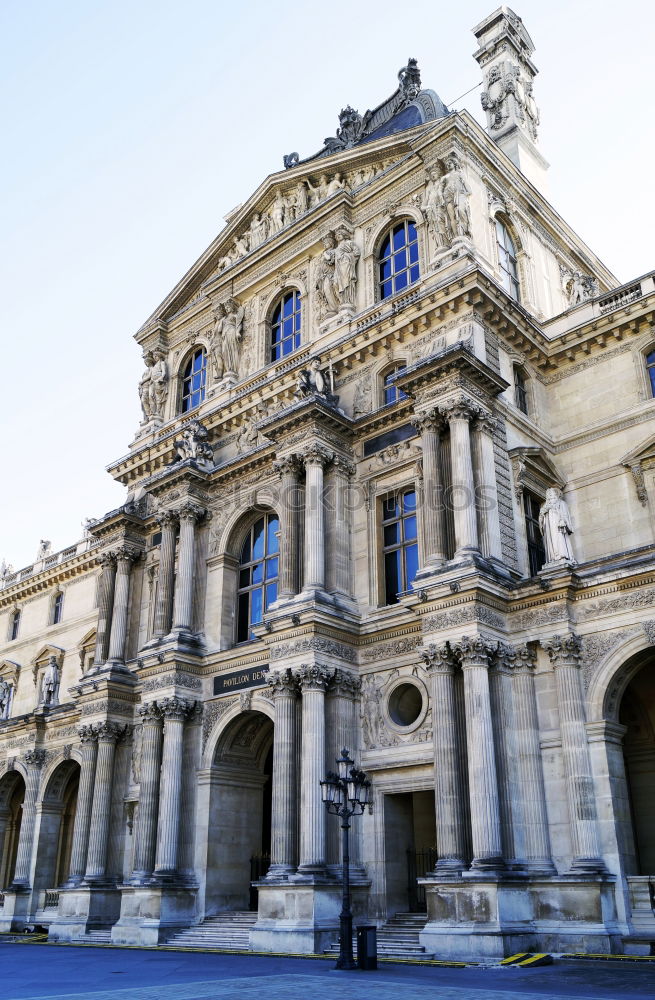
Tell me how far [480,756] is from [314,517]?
29.8ft

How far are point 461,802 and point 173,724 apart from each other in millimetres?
11349

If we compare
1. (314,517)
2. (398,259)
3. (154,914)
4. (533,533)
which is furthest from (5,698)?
(533,533)

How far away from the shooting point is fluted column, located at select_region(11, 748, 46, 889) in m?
36.4

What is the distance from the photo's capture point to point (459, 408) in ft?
80.9

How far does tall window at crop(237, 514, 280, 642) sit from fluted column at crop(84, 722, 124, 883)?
238 inches

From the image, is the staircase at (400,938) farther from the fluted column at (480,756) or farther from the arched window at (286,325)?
the arched window at (286,325)

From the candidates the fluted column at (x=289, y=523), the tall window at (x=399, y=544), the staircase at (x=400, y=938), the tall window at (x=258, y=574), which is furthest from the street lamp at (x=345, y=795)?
the tall window at (x=258, y=574)

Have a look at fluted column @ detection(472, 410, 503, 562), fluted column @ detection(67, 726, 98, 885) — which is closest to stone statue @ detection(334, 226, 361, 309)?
fluted column @ detection(472, 410, 503, 562)

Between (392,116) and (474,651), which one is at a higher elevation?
(392,116)

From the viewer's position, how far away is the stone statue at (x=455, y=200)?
95.2ft

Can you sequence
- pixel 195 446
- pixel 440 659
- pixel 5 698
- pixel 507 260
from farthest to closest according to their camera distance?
pixel 5 698 → pixel 195 446 → pixel 507 260 → pixel 440 659

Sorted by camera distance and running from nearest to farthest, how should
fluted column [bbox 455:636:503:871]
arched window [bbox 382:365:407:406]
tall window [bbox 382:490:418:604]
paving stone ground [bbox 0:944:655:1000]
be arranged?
1. paving stone ground [bbox 0:944:655:1000]
2. fluted column [bbox 455:636:503:871]
3. tall window [bbox 382:490:418:604]
4. arched window [bbox 382:365:407:406]

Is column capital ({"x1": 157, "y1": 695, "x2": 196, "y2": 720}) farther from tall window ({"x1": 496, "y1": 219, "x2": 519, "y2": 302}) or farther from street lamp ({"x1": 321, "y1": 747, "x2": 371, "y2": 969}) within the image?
tall window ({"x1": 496, "y1": 219, "x2": 519, "y2": 302})

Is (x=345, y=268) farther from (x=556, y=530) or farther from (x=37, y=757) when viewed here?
(x=37, y=757)
